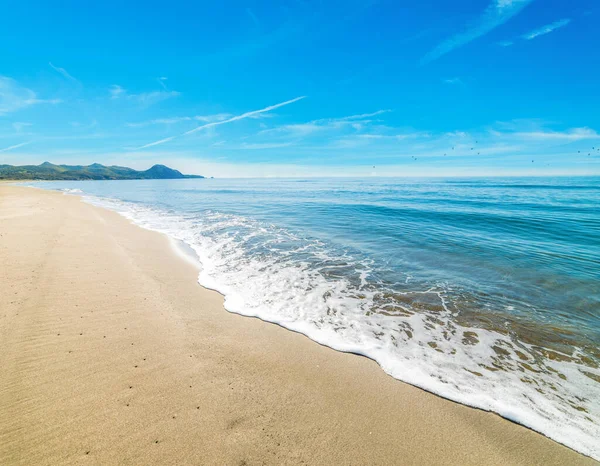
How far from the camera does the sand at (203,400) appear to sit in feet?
9.54

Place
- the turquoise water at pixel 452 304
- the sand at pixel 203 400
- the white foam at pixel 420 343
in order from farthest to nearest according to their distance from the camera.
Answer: the turquoise water at pixel 452 304 < the white foam at pixel 420 343 < the sand at pixel 203 400

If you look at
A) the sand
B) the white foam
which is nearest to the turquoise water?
the white foam

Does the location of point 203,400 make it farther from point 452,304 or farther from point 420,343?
point 452,304

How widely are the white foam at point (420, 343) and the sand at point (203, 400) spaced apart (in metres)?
0.31

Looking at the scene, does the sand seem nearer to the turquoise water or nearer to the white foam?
the white foam

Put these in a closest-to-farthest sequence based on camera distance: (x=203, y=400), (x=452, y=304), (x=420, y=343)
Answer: (x=203, y=400), (x=420, y=343), (x=452, y=304)

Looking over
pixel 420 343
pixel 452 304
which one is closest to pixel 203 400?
pixel 420 343

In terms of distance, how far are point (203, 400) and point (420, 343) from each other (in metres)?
4.36

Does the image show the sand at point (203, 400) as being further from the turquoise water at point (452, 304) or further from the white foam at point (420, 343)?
the turquoise water at point (452, 304)

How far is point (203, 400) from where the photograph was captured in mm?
3566

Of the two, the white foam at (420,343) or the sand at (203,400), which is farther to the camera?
the white foam at (420,343)

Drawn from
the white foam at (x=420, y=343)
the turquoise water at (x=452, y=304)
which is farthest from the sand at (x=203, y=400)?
the turquoise water at (x=452, y=304)

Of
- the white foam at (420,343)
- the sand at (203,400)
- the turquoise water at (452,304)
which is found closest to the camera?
the sand at (203,400)

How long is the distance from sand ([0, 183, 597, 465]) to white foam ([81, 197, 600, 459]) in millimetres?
309
